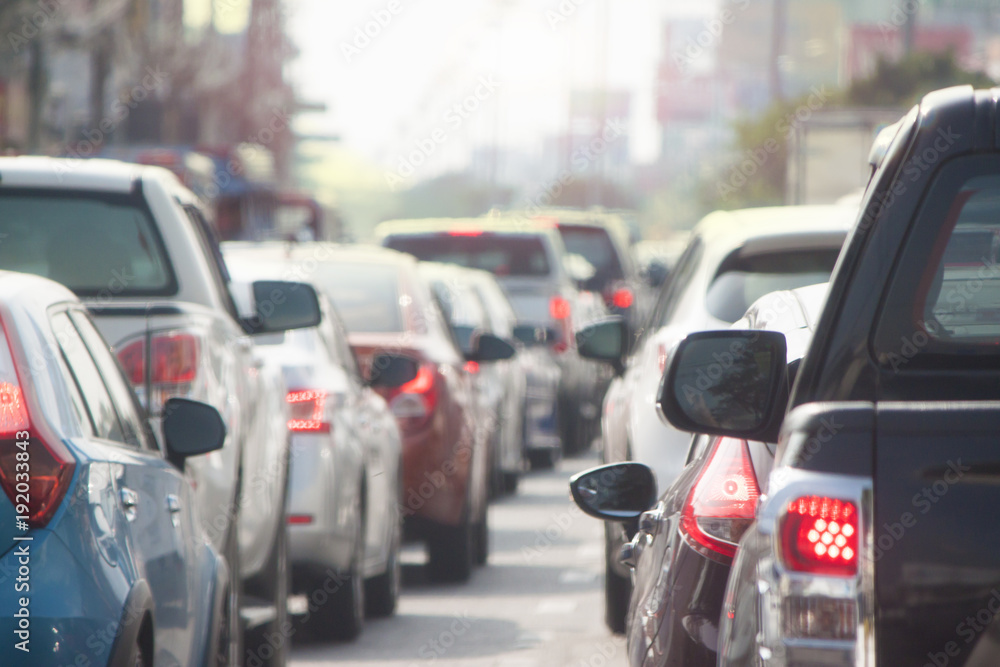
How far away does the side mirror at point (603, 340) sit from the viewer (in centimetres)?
940

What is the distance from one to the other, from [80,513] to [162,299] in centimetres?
285

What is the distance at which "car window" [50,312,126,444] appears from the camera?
179 inches

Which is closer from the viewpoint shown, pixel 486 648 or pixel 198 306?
pixel 198 306

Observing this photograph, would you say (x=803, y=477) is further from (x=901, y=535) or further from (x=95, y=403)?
(x=95, y=403)

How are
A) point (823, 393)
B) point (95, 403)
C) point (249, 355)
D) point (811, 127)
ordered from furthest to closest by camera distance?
point (811, 127) → point (249, 355) → point (95, 403) → point (823, 393)

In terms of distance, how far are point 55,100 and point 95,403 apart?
36.9 m

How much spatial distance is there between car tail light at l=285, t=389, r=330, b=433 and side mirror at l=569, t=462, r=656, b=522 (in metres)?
3.87

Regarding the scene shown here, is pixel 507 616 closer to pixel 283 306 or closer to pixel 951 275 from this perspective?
pixel 283 306

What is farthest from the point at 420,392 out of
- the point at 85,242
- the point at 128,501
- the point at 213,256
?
the point at 128,501

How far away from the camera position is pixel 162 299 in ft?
22.2

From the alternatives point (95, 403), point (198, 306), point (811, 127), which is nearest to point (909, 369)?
point (95, 403)

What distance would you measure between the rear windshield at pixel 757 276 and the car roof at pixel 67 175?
2147 millimetres

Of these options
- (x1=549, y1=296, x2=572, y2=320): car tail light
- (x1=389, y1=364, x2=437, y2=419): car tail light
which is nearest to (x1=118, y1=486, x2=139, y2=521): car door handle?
(x1=389, y1=364, x2=437, y2=419): car tail light

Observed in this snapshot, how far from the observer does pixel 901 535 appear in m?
2.69
